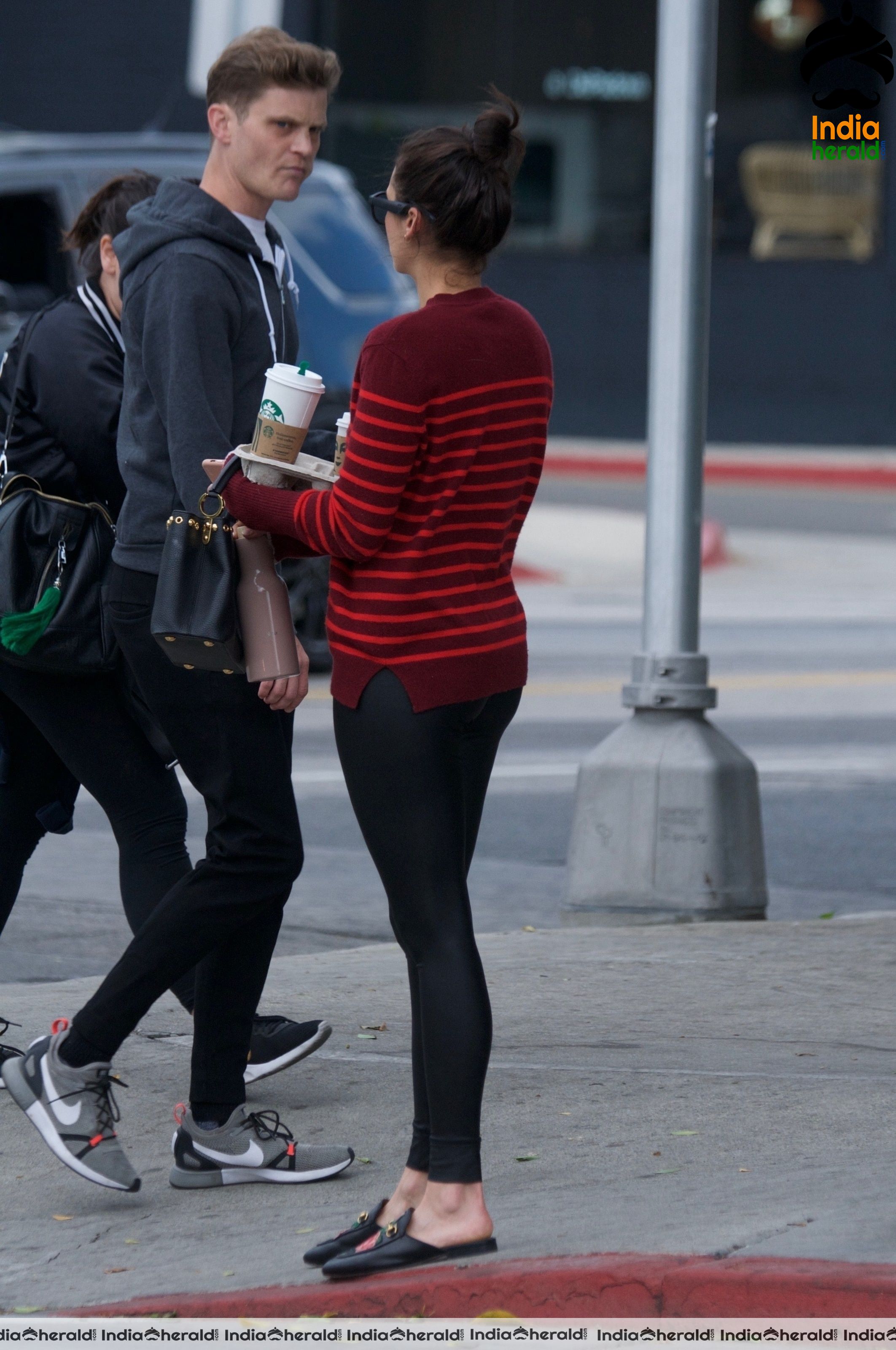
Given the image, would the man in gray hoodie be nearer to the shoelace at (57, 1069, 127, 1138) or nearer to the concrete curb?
the shoelace at (57, 1069, 127, 1138)

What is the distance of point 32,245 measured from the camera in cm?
1268

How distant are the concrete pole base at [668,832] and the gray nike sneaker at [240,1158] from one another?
2788 millimetres

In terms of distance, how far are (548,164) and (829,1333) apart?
26018mm

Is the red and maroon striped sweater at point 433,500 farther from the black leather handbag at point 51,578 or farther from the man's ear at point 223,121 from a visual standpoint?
the black leather handbag at point 51,578

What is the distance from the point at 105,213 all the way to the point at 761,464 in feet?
72.6

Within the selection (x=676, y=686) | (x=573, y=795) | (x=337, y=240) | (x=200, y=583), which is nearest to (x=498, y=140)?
(x=200, y=583)

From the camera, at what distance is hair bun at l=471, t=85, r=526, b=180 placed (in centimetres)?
374

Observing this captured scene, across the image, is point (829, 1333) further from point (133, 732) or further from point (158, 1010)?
point (158, 1010)

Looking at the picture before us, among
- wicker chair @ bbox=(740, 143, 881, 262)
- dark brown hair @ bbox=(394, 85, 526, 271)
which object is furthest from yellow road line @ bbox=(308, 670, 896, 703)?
wicker chair @ bbox=(740, 143, 881, 262)

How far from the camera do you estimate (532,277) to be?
93.9 feet

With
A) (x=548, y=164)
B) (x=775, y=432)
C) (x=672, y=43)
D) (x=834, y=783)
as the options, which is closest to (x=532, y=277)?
(x=548, y=164)

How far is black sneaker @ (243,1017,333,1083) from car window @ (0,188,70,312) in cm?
825

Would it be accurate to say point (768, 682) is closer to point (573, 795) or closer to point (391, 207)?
point (573, 795)

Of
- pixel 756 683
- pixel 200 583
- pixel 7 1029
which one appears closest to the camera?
pixel 200 583
